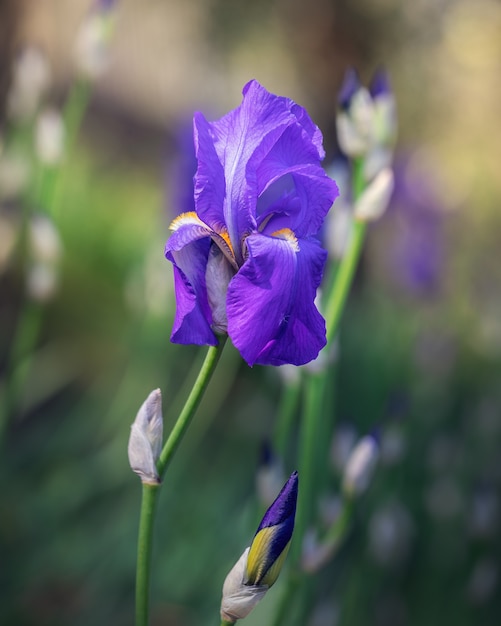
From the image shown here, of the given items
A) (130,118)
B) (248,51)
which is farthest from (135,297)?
(130,118)

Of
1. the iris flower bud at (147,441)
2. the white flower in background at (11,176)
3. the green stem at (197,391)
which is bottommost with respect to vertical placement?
the iris flower bud at (147,441)

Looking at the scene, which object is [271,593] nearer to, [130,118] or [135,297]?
[135,297]

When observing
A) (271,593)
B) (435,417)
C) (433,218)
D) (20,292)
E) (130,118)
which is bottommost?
(271,593)

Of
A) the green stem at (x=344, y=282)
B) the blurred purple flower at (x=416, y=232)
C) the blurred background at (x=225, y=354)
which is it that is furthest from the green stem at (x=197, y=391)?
the blurred purple flower at (x=416, y=232)

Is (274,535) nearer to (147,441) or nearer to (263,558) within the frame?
(263,558)

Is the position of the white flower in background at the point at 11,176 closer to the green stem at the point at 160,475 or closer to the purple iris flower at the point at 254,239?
the purple iris flower at the point at 254,239

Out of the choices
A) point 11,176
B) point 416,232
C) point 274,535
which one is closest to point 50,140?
point 11,176
